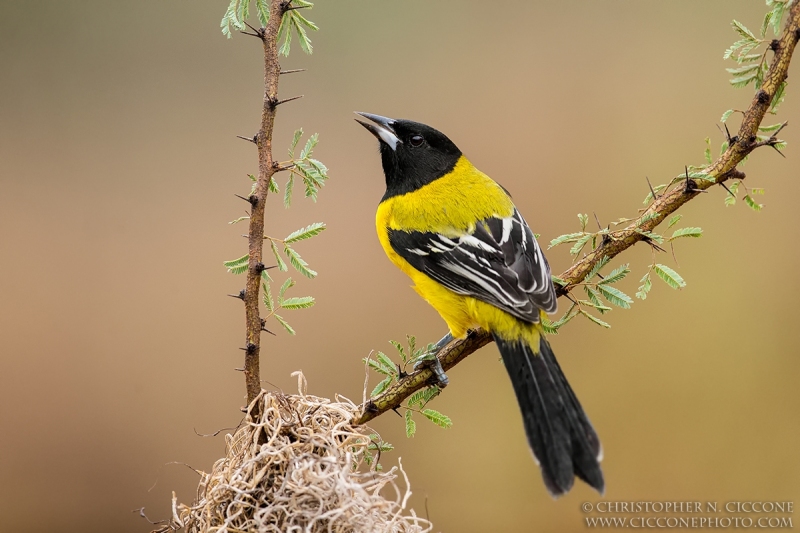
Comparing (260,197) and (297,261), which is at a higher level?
(260,197)

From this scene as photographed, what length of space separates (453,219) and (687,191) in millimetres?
975

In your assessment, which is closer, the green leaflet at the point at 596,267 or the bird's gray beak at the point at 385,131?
the green leaflet at the point at 596,267

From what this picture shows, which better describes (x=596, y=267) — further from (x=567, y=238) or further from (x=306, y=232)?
(x=306, y=232)

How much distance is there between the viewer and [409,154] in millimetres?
2986

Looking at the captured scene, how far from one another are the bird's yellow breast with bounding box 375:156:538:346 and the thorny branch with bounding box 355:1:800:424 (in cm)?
24

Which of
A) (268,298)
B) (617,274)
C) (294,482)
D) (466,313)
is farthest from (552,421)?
(268,298)

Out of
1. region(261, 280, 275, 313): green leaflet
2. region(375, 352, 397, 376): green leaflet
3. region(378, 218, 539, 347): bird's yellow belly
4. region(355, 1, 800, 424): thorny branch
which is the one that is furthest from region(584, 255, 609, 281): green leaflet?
region(261, 280, 275, 313): green leaflet

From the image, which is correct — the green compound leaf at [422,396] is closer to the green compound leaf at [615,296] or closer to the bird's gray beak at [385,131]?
the green compound leaf at [615,296]

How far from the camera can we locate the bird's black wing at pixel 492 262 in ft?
7.24

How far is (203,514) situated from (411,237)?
1.29 m

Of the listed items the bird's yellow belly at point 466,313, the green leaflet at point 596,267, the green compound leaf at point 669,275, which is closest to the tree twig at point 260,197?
the bird's yellow belly at point 466,313

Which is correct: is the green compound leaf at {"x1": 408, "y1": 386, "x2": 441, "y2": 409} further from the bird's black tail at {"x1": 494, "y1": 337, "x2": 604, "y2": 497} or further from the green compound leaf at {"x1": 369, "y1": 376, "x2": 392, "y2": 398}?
the bird's black tail at {"x1": 494, "y1": 337, "x2": 604, "y2": 497}

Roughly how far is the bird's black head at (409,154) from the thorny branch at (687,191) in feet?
3.38

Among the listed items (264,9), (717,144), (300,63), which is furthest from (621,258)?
(264,9)
